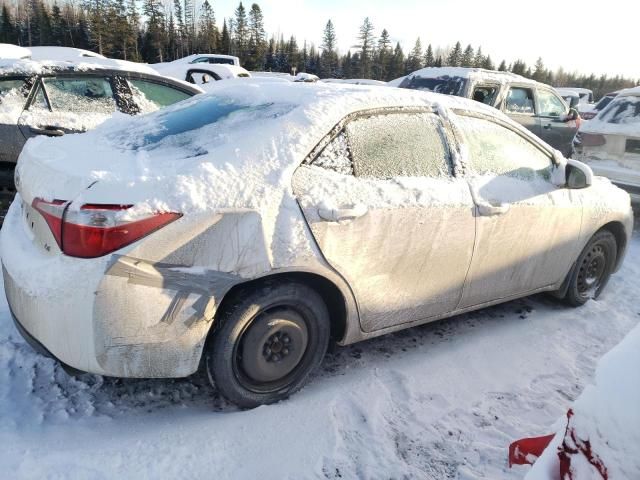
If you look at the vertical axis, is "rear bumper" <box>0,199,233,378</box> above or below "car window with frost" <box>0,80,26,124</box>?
below

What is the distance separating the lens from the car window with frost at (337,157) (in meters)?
2.56

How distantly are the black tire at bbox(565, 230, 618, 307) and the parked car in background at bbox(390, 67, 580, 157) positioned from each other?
14.0 feet

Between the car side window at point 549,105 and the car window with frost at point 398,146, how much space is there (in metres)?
7.30

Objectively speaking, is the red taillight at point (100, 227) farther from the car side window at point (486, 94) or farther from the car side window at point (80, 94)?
the car side window at point (486, 94)

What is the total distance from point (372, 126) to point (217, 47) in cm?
6433

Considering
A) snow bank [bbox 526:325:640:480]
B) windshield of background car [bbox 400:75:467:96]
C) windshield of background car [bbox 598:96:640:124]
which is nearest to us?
snow bank [bbox 526:325:640:480]

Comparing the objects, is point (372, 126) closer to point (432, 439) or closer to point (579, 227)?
point (432, 439)

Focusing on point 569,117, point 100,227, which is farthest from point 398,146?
point 569,117

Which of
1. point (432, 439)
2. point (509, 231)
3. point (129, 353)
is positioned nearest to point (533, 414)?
point (432, 439)

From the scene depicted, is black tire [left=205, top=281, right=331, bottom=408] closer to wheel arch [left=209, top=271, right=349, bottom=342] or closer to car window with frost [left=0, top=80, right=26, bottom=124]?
wheel arch [left=209, top=271, right=349, bottom=342]

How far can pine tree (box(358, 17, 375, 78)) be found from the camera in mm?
64750

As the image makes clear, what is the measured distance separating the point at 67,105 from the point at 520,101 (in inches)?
289

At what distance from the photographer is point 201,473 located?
2150mm

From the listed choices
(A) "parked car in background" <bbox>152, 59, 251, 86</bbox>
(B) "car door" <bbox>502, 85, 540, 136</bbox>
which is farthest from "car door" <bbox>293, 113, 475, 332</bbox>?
(A) "parked car in background" <bbox>152, 59, 251, 86</bbox>
